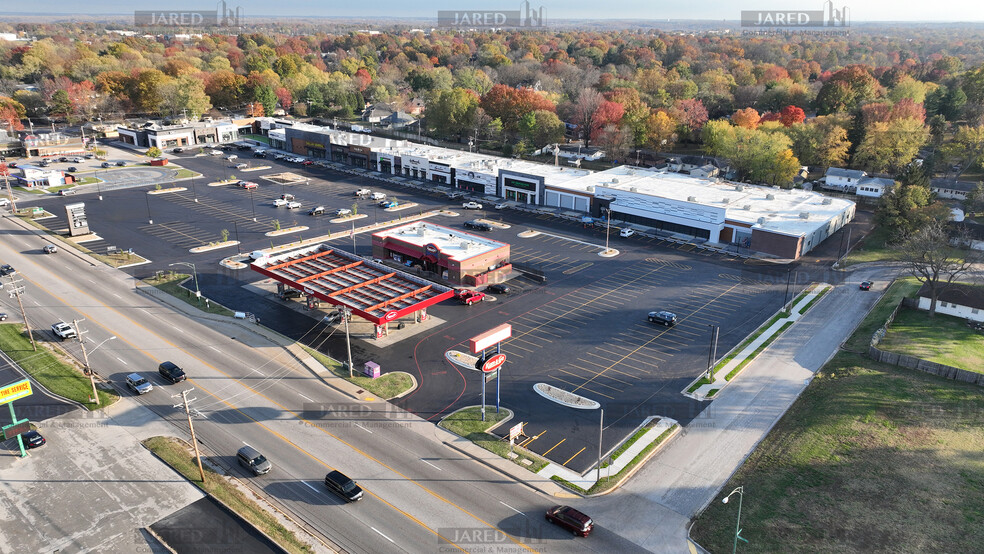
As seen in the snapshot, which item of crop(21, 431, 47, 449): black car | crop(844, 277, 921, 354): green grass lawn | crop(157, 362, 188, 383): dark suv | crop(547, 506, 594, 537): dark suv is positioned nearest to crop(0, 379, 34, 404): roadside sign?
crop(21, 431, 47, 449): black car

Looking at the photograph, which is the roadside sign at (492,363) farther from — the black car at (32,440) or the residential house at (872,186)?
the residential house at (872,186)

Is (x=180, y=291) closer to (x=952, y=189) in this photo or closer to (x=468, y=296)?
(x=468, y=296)

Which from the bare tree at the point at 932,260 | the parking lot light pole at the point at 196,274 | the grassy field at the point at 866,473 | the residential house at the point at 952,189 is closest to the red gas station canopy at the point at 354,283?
the parking lot light pole at the point at 196,274

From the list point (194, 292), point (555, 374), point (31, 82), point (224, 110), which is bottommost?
point (555, 374)

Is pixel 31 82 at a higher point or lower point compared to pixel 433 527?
higher

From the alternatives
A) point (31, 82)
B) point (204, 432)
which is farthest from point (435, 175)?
point (31, 82)

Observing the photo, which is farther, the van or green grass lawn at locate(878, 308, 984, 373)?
green grass lawn at locate(878, 308, 984, 373)

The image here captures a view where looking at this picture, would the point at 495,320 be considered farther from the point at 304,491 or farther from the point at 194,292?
the point at 194,292

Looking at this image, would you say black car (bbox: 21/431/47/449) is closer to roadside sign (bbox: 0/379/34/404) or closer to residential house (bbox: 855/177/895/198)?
roadside sign (bbox: 0/379/34/404)
